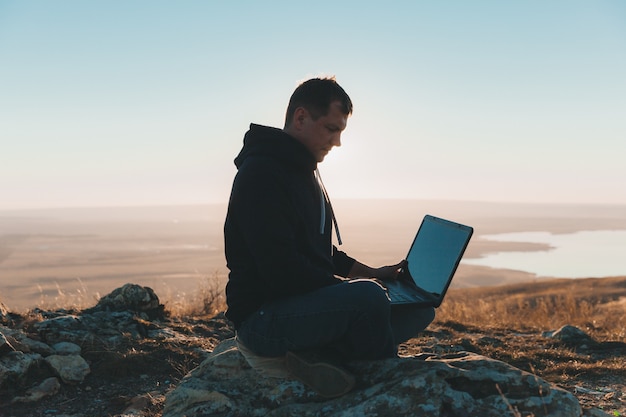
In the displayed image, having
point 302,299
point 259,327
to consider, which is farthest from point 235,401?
point 302,299

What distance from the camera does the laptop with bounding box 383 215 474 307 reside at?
12.2 feet

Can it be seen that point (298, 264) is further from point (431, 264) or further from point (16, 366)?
point (16, 366)

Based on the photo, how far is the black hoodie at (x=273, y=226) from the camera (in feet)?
10.2

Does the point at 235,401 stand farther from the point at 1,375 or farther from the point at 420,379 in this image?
the point at 1,375

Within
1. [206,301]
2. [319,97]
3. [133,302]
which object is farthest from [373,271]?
[206,301]

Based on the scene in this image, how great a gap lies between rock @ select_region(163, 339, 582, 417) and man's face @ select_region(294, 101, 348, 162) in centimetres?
153

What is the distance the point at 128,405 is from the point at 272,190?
3700 mm

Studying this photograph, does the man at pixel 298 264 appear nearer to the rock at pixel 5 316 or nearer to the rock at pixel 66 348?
the rock at pixel 66 348

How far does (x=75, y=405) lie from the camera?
18.3 ft

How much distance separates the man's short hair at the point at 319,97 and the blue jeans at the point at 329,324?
3.88 feet

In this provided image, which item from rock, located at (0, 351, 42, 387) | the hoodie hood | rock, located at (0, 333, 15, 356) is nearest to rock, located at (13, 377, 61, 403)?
rock, located at (0, 351, 42, 387)

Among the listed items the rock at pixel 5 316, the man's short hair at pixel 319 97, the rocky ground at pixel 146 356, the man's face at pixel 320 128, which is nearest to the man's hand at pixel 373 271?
the man's face at pixel 320 128

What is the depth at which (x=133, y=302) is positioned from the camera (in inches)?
353

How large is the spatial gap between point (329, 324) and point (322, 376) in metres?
0.39
